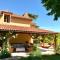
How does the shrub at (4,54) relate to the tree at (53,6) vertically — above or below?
below

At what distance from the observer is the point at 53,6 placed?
1678cm

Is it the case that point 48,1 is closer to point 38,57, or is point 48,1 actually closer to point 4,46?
point 38,57

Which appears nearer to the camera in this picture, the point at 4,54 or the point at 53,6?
the point at 53,6

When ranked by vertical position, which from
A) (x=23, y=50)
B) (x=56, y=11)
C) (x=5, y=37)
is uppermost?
(x=56, y=11)

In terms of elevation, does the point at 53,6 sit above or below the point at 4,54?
above

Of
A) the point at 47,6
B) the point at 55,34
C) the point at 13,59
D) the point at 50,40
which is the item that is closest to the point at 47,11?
the point at 47,6

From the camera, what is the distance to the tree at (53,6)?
1651cm

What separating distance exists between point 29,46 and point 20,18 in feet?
27.4

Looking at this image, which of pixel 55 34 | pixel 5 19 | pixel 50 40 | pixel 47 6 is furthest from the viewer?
pixel 50 40

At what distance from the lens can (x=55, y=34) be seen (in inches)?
1158

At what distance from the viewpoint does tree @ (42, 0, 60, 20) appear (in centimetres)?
1651

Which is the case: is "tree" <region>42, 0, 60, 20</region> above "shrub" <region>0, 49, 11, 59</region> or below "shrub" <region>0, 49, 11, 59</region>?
above

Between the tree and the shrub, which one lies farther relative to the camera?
the shrub

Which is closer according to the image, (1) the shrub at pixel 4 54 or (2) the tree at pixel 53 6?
(2) the tree at pixel 53 6
